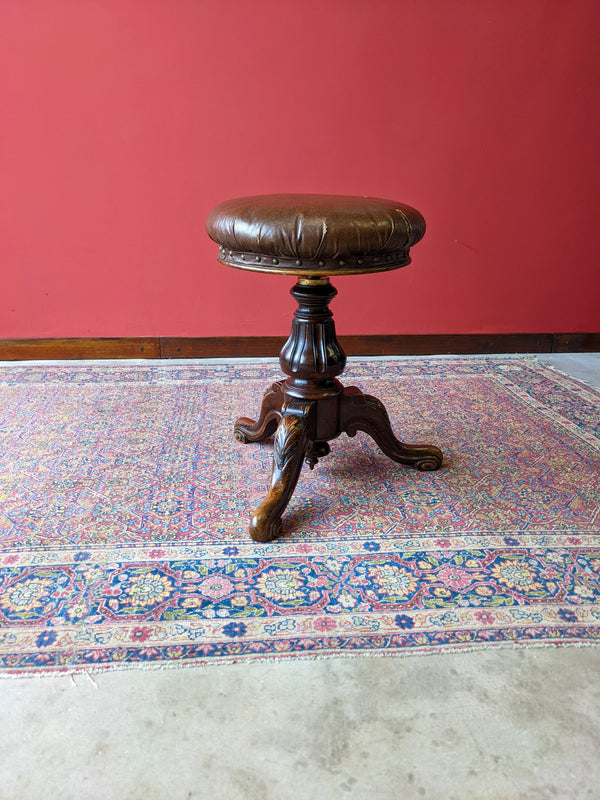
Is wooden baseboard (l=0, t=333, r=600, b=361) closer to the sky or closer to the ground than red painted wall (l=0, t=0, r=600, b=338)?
closer to the ground

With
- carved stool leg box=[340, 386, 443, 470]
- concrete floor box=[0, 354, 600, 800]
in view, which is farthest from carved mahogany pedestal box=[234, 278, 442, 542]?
concrete floor box=[0, 354, 600, 800]

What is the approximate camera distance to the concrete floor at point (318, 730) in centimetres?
101

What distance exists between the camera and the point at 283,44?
2.71 meters

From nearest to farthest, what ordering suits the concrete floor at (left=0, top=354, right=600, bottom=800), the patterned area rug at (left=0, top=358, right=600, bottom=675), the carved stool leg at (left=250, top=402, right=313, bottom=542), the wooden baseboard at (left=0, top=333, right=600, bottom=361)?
the concrete floor at (left=0, top=354, right=600, bottom=800)
the patterned area rug at (left=0, top=358, right=600, bottom=675)
the carved stool leg at (left=250, top=402, right=313, bottom=542)
the wooden baseboard at (left=0, top=333, right=600, bottom=361)

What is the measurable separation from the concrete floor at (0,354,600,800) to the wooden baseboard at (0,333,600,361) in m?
2.03

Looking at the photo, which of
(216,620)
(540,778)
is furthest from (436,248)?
(540,778)

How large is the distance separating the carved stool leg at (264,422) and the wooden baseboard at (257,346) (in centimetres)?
93

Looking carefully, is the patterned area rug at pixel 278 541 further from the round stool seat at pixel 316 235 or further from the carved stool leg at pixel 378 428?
the round stool seat at pixel 316 235

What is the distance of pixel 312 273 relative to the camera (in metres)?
1.51

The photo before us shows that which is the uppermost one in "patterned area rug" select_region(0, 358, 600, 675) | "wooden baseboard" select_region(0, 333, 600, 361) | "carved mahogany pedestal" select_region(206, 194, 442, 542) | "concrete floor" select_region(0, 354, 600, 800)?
Answer: "carved mahogany pedestal" select_region(206, 194, 442, 542)

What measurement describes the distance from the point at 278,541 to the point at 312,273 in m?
0.68

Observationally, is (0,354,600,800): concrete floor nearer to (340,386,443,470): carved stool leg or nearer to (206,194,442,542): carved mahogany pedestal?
(206,194,442,542): carved mahogany pedestal

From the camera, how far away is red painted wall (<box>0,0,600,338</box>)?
2.70 meters

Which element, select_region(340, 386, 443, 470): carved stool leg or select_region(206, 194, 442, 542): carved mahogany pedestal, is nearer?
select_region(206, 194, 442, 542): carved mahogany pedestal
